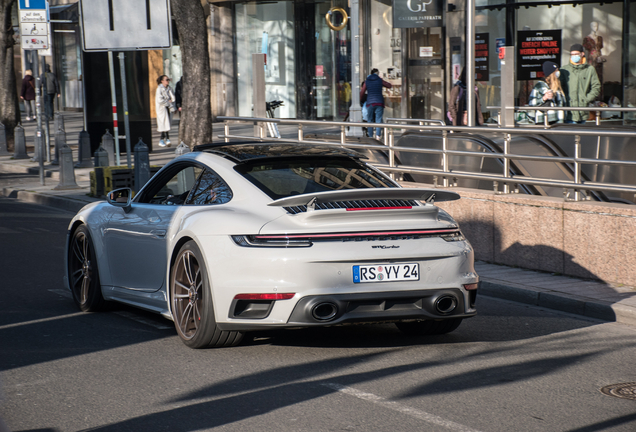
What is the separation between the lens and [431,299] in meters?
5.91

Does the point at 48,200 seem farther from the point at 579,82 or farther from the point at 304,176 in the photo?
the point at 304,176

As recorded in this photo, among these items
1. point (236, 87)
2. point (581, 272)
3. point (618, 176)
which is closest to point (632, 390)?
point (581, 272)

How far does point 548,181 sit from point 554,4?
17.6m

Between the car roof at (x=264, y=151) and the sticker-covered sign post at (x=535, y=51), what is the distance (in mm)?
19717

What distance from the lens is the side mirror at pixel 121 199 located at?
7.29 metres

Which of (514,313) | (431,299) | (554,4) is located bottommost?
(514,313)

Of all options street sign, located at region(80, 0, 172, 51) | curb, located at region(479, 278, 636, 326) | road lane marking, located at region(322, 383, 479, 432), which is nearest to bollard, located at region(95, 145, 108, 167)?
street sign, located at region(80, 0, 172, 51)

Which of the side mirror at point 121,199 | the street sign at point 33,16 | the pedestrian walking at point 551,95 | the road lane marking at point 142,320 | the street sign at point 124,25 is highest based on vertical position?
the street sign at point 33,16

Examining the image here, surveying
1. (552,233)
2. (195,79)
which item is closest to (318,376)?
(552,233)

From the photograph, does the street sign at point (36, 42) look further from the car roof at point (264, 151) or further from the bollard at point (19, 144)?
the car roof at point (264, 151)

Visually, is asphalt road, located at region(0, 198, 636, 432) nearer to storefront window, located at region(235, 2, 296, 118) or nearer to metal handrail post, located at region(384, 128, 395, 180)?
metal handrail post, located at region(384, 128, 395, 180)

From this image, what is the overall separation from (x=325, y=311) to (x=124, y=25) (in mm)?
9900

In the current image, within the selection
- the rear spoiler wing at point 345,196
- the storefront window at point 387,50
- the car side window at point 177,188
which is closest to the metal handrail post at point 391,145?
the car side window at point 177,188

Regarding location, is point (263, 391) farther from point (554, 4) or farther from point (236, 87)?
point (236, 87)
